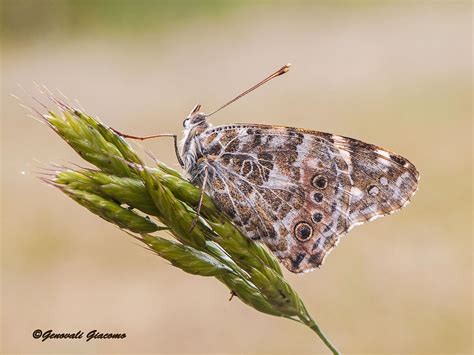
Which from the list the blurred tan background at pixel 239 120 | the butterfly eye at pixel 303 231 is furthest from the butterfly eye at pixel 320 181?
the blurred tan background at pixel 239 120

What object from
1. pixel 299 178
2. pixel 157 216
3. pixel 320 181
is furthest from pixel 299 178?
pixel 157 216

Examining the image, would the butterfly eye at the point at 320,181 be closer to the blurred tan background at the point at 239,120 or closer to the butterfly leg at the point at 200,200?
the butterfly leg at the point at 200,200

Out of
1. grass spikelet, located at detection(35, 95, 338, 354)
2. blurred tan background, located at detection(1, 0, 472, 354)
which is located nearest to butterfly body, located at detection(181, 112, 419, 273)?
grass spikelet, located at detection(35, 95, 338, 354)

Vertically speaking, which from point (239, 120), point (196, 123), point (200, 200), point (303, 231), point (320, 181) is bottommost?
point (239, 120)

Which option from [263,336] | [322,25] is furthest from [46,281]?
[322,25]

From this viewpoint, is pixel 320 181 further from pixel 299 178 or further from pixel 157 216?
pixel 157 216

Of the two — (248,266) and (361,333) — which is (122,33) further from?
(248,266)
